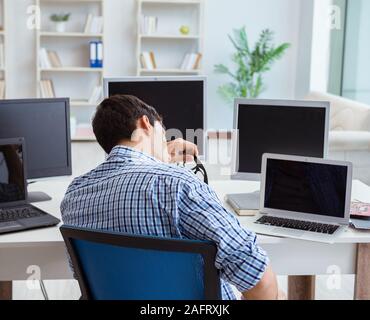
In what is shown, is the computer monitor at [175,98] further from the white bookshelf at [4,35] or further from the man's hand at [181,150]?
the white bookshelf at [4,35]

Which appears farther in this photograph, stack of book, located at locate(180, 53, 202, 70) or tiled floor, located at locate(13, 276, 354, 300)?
stack of book, located at locate(180, 53, 202, 70)

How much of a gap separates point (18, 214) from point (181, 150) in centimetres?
74

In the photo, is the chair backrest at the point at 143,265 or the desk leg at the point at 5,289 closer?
the chair backrest at the point at 143,265

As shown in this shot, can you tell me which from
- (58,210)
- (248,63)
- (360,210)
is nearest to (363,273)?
(360,210)

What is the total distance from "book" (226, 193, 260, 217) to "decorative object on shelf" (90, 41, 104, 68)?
4895 millimetres

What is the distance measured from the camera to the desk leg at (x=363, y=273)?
85.5 inches

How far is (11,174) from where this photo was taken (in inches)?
93.4

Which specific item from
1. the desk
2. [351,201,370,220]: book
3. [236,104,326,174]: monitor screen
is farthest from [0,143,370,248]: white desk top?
[236,104,326,174]: monitor screen

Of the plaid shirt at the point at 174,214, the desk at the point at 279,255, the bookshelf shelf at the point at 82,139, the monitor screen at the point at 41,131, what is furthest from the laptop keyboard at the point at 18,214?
the bookshelf shelf at the point at 82,139

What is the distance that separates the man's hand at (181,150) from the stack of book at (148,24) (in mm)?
4639

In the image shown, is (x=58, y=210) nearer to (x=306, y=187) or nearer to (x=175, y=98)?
(x=175, y=98)

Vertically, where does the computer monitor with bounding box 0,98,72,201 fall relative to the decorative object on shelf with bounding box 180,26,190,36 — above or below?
below

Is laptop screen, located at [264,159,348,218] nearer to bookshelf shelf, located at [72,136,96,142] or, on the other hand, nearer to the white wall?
bookshelf shelf, located at [72,136,96,142]

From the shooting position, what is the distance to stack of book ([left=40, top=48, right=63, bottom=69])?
7113 mm
